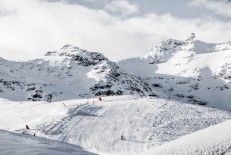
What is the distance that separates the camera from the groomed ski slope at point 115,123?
28.7 meters

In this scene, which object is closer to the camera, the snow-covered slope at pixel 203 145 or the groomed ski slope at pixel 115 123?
the snow-covered slope at pixel 203 145

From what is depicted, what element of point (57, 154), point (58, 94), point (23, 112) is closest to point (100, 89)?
point (58, 94)

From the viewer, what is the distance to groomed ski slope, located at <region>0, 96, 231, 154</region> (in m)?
28.7

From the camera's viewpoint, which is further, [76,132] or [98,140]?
[76,132]

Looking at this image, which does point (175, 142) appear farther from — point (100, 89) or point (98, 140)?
point (100, 89)

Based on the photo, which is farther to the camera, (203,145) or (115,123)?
(115,123)

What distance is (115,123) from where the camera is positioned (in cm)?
3369

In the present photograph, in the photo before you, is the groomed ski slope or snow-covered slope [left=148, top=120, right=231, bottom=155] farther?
the groomed ski slope

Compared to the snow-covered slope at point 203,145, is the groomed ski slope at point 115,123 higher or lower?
lower

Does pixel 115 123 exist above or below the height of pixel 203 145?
below

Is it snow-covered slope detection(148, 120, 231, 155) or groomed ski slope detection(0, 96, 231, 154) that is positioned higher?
snow-covered slope detection(148, 120, 231, 155)

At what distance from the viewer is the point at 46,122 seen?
32188mm

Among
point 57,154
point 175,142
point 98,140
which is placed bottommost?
point 98,140

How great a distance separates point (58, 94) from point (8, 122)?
435 feet
